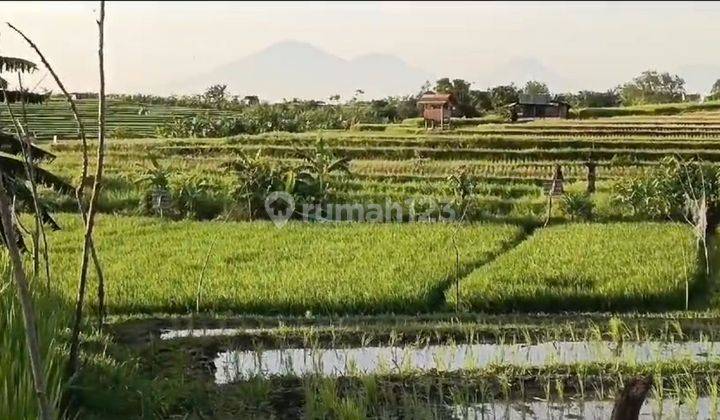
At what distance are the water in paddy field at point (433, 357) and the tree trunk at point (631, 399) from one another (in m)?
1.48

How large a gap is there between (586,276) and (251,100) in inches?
359

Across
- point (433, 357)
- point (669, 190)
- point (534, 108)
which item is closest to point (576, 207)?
point (669, 190)

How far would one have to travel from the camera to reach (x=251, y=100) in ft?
45.4

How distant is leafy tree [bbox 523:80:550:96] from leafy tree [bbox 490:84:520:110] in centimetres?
39

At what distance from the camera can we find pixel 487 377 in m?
3.61

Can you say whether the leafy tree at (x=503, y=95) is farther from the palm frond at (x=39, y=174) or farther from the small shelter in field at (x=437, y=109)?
the palm frond at (x=39, y=174)

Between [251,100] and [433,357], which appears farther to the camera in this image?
[251,100]

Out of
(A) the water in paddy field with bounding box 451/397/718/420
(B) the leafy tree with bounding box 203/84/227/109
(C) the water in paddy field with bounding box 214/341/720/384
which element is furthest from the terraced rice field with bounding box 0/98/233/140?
(A) the water in paddy field with bounding box 451/397/718/420

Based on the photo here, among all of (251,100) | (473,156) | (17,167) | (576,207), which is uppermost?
(251,100)

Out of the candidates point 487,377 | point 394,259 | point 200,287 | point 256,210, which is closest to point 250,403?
point 487,377

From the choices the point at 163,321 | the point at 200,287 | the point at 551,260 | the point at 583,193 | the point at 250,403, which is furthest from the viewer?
the point at 583,193

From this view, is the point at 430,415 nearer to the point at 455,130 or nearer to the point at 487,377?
the point at 487,377

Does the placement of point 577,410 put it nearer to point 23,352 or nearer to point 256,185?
point 23,352

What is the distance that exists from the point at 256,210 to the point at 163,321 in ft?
14.7
